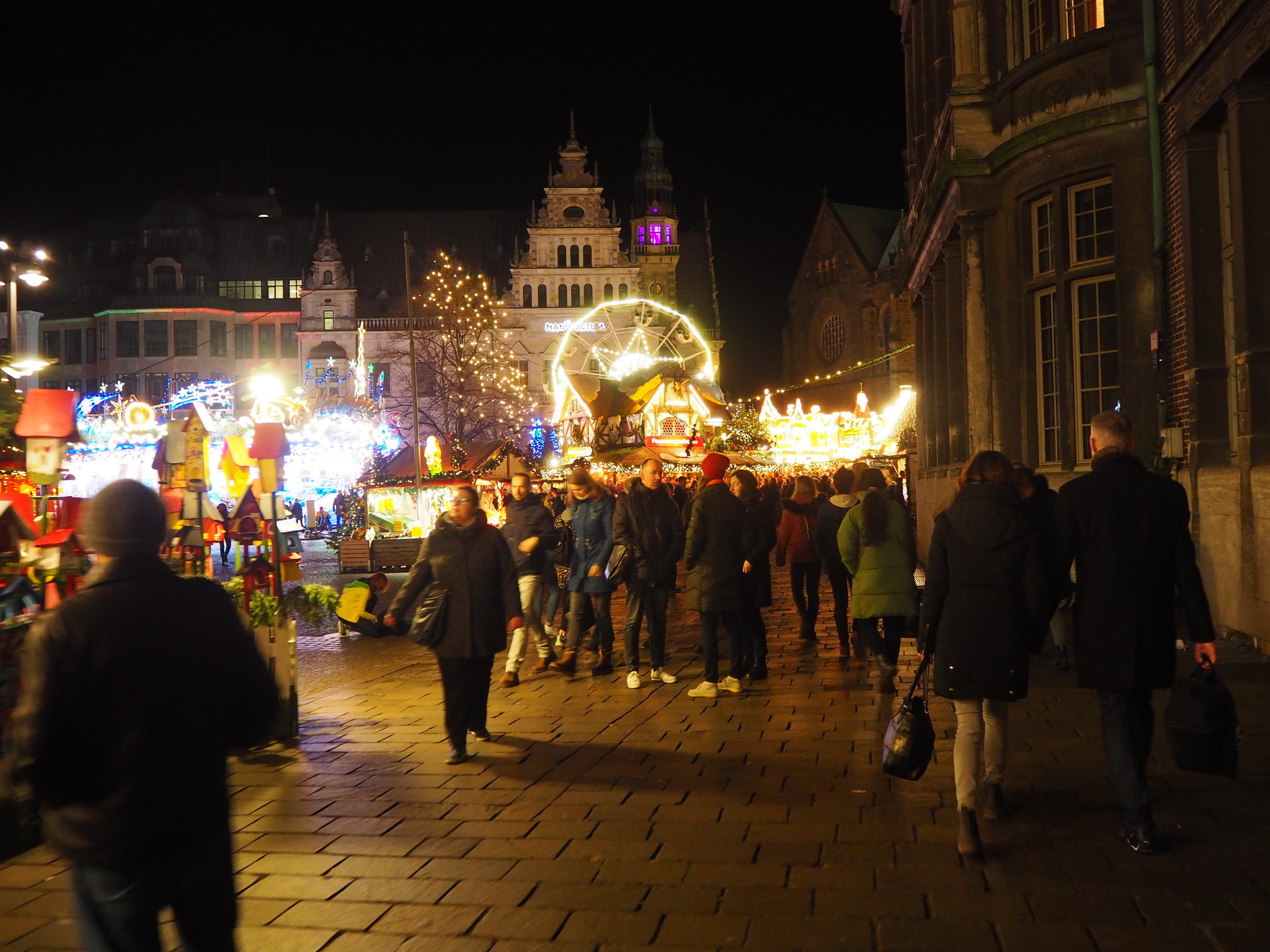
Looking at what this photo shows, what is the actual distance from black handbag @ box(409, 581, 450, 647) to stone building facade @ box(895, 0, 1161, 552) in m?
7.81

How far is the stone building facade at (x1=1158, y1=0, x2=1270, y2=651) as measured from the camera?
31.9 feet

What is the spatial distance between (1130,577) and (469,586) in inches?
151

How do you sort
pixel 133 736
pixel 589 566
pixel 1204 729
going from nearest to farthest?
1. pixel 133 736
2. pixel 1204 729
3. pixel 589 566

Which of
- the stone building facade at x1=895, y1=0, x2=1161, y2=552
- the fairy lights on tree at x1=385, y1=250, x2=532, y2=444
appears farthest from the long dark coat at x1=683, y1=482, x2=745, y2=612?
the fairy lights on tree at x1=385, y1=250, x2=532, y2=444

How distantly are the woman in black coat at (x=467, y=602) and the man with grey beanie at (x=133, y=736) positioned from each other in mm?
4050

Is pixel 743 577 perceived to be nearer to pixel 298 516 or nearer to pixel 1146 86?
pixel 1146 86

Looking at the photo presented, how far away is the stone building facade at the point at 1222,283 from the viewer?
31.9 ft

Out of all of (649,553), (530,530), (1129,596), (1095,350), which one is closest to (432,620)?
(649,553)

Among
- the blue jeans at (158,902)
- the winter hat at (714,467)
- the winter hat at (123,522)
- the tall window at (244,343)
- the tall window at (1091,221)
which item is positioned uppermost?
the tall window at (244,343)

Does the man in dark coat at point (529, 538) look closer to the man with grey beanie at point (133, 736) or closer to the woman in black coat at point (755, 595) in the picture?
the woman in black coat at point (755, 595)

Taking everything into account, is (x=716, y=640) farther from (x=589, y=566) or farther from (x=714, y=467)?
(x=589, y=566)

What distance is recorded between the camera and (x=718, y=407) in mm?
26719

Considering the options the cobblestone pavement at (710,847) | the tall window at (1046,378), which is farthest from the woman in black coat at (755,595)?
the tall window at (1046,378)

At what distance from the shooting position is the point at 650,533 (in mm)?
9633
